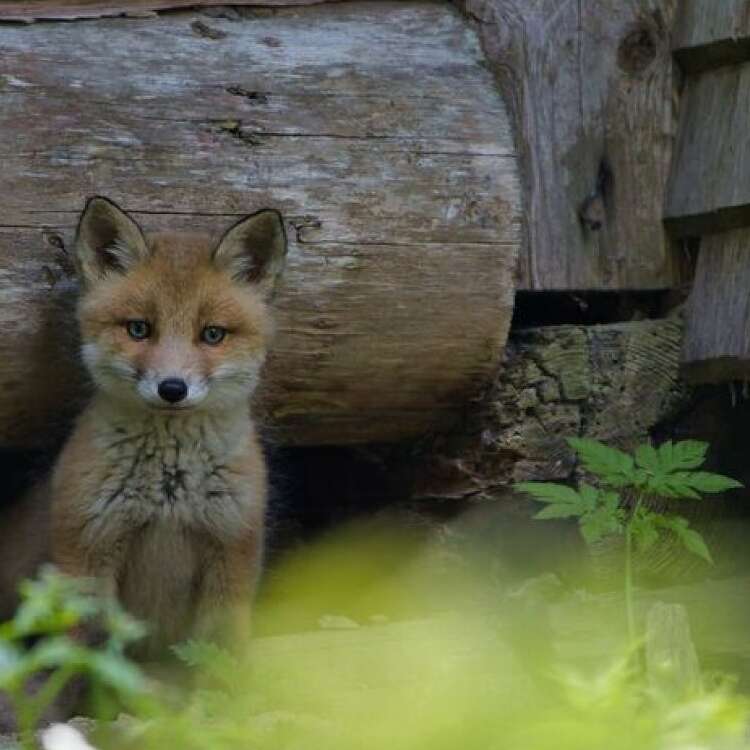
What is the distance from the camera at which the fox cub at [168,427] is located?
13.3 ft

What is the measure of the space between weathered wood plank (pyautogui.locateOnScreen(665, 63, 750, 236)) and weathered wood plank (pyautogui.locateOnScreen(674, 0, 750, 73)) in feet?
0.14

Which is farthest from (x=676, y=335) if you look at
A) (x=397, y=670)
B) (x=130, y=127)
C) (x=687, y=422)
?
(x=130, y=127)

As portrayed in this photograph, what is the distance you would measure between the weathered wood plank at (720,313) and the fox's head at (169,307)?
1.57 metres

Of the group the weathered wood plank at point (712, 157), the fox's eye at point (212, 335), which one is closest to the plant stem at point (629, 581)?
the weathered wood plank at point (712, 157)

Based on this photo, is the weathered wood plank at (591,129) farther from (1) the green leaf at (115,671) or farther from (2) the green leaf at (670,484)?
(1) the green leaf at (115,671)

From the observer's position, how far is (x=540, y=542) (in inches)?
203

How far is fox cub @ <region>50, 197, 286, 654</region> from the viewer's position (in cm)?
407

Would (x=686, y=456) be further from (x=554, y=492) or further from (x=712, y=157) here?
(x=712, y=157)

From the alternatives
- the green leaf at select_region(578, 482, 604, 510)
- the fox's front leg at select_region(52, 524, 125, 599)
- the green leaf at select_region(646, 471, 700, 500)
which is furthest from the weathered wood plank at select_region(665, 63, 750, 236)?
the fox's front leg at select_region(52, 524, 125, 599)

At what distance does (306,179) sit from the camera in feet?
14.6

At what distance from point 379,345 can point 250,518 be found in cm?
73

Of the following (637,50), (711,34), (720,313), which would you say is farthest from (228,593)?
(711,34)

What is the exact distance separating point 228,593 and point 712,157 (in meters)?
2.12

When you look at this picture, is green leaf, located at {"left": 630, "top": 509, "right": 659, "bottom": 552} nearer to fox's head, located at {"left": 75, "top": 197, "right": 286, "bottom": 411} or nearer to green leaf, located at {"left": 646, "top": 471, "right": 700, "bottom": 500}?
green leaf, located at {"left": 646, "top": 471, "right": 700, "bottom": 500}
